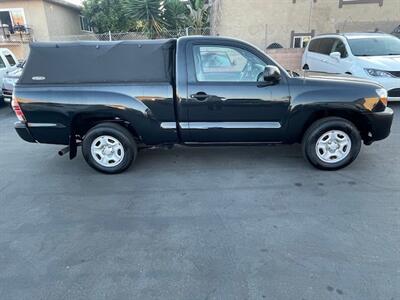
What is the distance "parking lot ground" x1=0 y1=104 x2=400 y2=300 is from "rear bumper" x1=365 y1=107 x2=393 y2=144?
1.51ft

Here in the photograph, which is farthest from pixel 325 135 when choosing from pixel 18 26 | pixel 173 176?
pixel 18 26

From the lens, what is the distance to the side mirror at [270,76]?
3879 mm

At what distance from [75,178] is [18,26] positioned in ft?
64.9

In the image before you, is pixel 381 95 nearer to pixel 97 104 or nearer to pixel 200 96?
pixel 200 96

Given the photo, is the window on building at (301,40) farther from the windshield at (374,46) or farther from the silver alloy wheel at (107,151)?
the silver alloy wheel at (107,151)

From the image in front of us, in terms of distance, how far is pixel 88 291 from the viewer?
2393 millimetres

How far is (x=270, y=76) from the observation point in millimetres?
3914

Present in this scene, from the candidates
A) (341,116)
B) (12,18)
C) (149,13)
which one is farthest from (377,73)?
(12,18)

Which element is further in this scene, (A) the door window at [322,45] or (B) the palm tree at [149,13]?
(B) the palm tree at [149,13]

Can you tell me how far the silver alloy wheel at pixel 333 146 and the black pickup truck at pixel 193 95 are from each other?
1cm

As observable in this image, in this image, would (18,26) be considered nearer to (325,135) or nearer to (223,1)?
(223,1)

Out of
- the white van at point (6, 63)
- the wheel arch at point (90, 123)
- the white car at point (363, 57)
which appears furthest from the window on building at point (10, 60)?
the white car at point (363, 57)

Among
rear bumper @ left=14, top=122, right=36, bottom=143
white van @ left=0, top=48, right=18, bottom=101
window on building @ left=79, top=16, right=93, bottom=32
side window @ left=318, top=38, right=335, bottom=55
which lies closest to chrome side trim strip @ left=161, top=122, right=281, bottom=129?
rear bumper @ left=14, top=122, right=36, bottom=143

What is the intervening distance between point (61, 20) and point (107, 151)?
22.2 m
